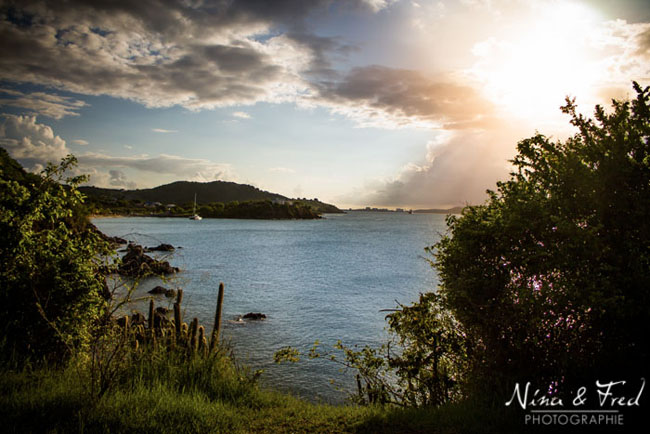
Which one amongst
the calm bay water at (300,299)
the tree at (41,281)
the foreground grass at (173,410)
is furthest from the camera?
the calm bay water at (300,299)

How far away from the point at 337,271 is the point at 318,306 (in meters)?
18.6

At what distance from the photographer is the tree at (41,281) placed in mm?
7273

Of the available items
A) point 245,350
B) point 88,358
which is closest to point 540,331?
point 88,358

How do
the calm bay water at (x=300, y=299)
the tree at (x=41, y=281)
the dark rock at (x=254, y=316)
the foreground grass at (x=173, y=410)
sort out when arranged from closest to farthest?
1. the foreground grass at (x=173, y=410)
2. the tree at (x=41, y=281)
3. the calm bay water at (x=300, y=299)
4. the dark rock at (x=254, y=316)

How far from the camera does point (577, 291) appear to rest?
18.1 ft

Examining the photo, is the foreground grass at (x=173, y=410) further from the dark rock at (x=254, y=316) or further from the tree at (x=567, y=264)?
the dark rock at (x=254, y=316)

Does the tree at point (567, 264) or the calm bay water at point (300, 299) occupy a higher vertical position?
the tree at point (567, 264)

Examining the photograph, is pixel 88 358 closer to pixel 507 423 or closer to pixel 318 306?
pixel 507 423

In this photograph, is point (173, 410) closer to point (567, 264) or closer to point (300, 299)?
point (567, 264)

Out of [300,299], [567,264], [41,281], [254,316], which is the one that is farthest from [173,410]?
[300,299]

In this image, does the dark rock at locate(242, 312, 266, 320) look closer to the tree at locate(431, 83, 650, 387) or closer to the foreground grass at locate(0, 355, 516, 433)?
the foreground grass at locate(0, 355, 516, 433)

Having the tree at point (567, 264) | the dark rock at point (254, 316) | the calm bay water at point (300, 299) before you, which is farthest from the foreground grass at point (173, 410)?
the dark rock at point (254, 316)

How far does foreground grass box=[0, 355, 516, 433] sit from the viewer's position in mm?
5582

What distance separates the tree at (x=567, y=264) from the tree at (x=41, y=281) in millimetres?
7739
